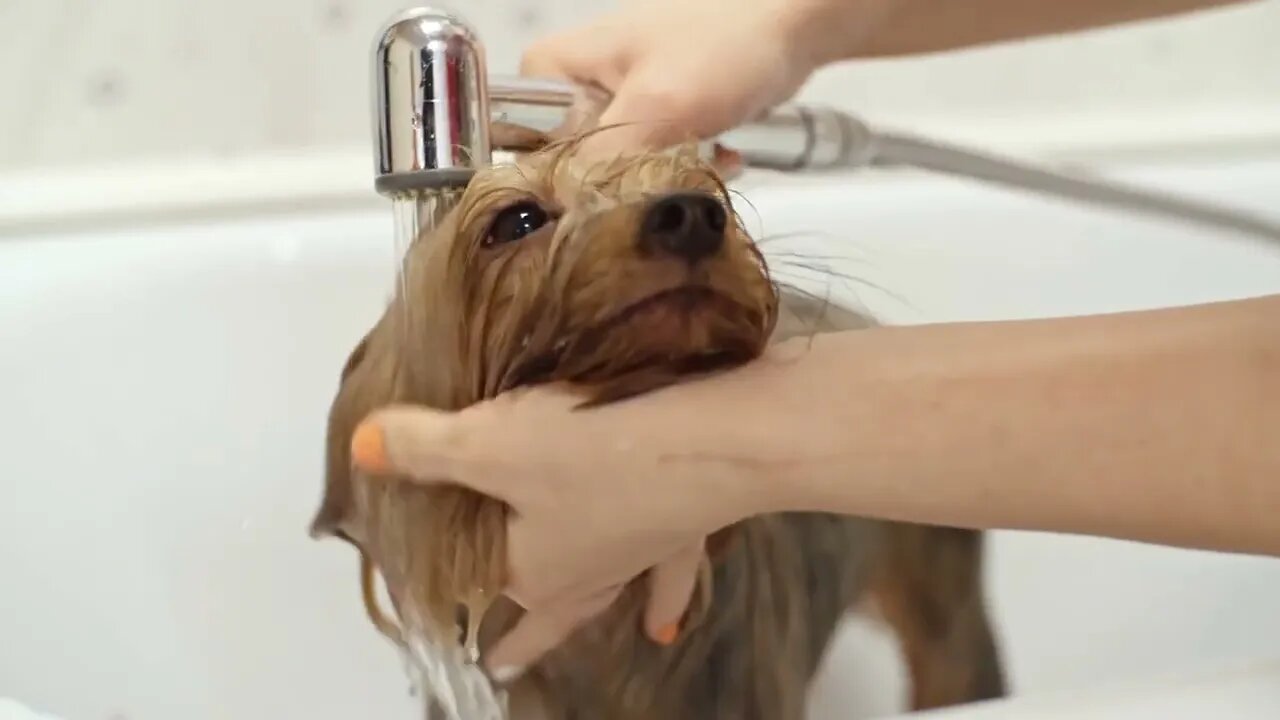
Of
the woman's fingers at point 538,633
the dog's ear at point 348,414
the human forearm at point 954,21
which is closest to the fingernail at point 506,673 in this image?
the woman's fingers at point 538,633

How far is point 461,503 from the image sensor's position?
2.19ft

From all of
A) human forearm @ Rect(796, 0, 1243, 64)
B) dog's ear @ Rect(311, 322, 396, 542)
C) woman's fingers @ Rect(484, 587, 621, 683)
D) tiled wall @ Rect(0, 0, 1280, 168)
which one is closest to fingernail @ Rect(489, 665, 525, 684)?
woman's fingers @ Rect(484, 587, 621, 683)

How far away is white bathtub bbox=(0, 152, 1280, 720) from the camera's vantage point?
1.08 metres

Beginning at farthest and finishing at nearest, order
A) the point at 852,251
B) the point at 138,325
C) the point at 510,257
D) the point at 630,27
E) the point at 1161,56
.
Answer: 1. the point at 1161,56
2. the point at 852,251
3. the point at 138,325
4. the point at 630,27
5. the point at 510,257

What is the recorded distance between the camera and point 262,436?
1.19m

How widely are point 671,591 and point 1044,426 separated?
0.30 meters

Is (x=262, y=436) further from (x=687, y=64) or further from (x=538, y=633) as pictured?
(x=687, y=64)

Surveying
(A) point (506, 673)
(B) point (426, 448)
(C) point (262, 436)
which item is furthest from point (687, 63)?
(C) point (262, 436)

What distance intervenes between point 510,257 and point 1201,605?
1.05m

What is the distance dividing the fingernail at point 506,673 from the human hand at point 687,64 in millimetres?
342

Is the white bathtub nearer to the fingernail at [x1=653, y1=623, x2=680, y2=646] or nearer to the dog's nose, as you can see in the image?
the fingernail at [x1=653, y1=623, x2=680, y2=646]

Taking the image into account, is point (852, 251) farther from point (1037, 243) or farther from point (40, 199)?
point (40, 199)

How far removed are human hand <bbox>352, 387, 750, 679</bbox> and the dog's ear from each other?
6 cm

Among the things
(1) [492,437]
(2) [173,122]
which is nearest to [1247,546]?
(1) [492,437]
